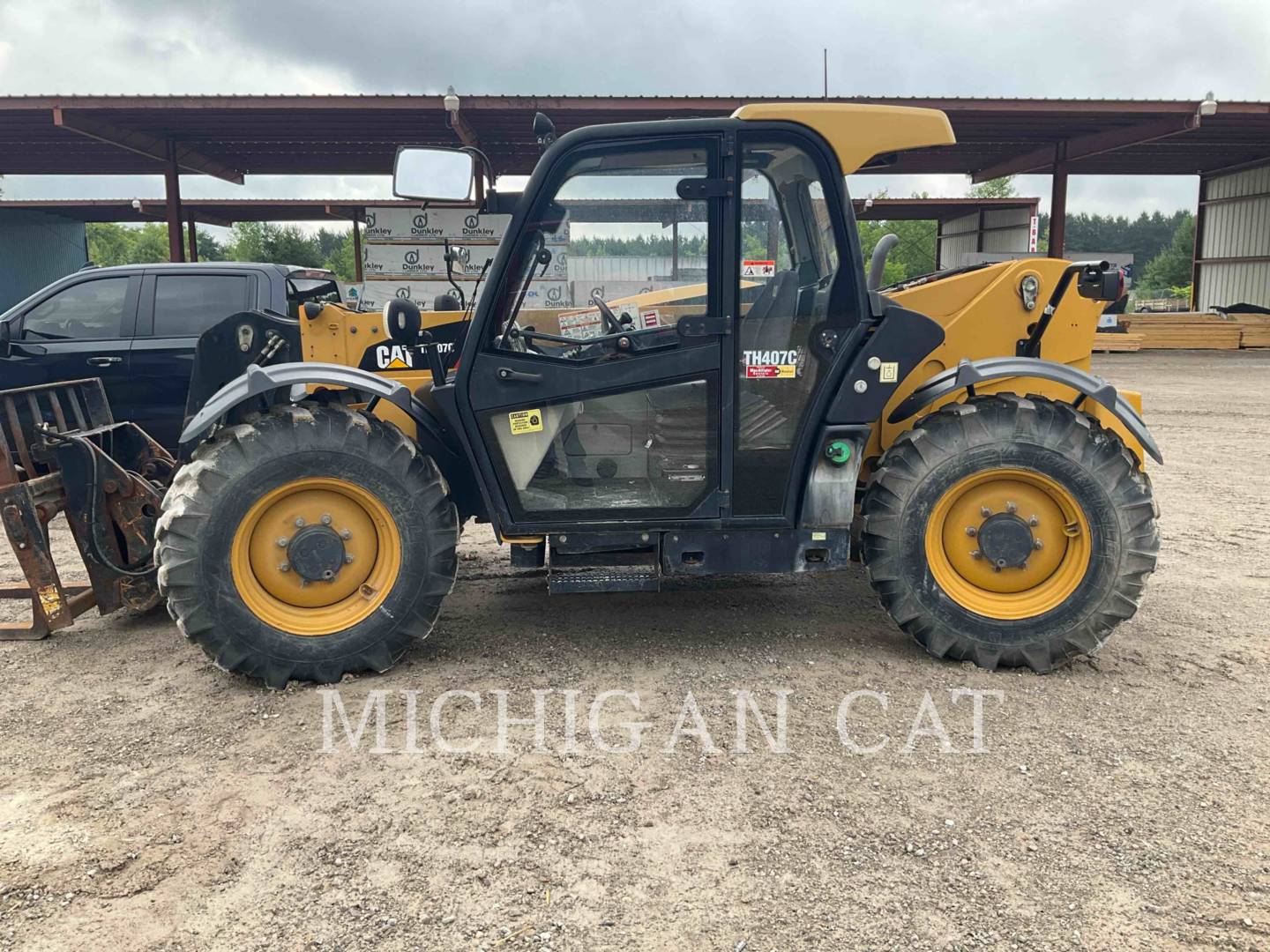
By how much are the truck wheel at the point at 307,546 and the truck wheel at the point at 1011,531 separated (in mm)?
1998

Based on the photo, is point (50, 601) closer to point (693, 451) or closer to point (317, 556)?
point (317, 556)

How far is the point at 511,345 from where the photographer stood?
3861 mm

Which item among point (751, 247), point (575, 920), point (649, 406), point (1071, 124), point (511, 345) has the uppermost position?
point (1071, 124)

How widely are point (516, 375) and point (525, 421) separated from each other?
206 mm

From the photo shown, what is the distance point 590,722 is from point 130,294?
5.96 metres

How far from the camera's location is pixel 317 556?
12.6 feet

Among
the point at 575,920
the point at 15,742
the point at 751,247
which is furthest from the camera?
the point at 751,247

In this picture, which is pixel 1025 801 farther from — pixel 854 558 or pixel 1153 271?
pixel 1153 271

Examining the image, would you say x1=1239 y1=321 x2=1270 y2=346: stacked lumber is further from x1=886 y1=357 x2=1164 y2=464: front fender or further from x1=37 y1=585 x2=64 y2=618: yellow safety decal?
x1=37 y1=585 x2=64 y2=618: yellow safety decal

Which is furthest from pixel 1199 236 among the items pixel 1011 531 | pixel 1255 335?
pixel 1011 531

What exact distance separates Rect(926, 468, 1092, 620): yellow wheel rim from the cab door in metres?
1.02

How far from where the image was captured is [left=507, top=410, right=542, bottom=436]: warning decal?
3898mm

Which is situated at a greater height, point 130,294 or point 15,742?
point 130,294

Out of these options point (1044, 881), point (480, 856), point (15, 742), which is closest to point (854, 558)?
point (1044, 881)
